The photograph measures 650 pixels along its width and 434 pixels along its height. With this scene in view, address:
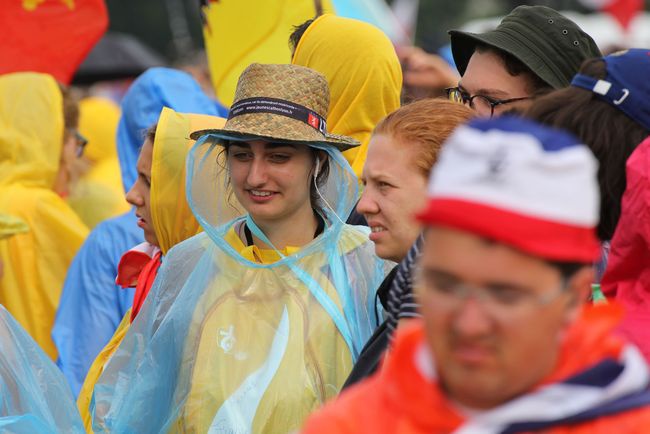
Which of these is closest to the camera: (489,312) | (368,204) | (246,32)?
(489,312)

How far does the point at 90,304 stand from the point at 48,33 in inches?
84.1

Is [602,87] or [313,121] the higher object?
[602,87]

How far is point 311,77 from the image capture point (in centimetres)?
399

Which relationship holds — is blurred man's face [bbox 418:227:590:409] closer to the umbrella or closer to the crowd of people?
the crowd of people

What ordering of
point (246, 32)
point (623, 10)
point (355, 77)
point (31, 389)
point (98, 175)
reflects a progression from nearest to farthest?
point (31, 389)
point (355, 77)
point (246, 32)
point (98, 175)
point (623, 10)

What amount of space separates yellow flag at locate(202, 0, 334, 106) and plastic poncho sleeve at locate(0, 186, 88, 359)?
3.32 feet

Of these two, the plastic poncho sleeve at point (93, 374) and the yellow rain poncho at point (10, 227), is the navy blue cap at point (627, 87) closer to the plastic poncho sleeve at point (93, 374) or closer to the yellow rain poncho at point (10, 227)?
the plastic poncho sleeve at point (93, 374)

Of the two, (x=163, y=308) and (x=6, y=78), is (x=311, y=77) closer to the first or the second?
(x=163, y=308)

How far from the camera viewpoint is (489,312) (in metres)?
1.80

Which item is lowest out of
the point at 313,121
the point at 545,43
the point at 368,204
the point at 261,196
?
the point at 261,196

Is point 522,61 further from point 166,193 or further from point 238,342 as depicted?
point 166,193

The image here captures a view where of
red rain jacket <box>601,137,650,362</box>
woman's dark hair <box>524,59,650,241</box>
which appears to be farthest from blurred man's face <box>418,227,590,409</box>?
woman's dark hair <box>524,59,650,241</box>

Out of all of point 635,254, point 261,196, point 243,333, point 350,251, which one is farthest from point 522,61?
point 635,254

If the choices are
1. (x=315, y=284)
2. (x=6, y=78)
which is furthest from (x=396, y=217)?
(x=6, y=78)
